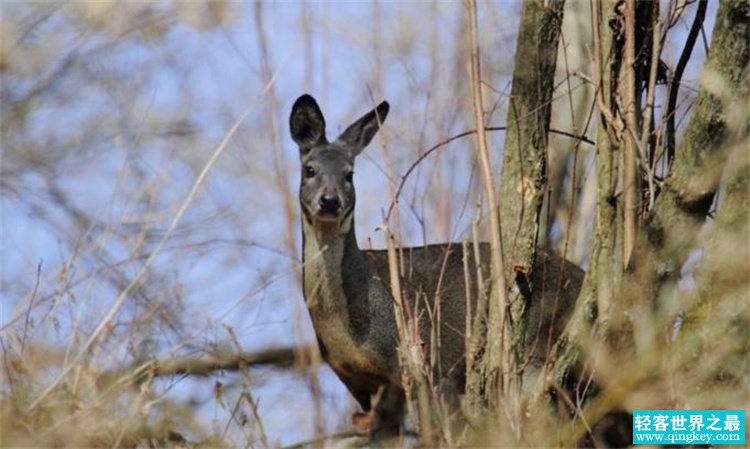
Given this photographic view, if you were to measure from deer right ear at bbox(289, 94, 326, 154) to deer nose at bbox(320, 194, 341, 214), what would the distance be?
0.57 metres

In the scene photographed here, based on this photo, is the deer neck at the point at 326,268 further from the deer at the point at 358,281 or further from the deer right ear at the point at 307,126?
the deer right ear at the point at 307,126

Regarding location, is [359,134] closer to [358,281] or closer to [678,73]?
[358,281]

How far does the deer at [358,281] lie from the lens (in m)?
8.17

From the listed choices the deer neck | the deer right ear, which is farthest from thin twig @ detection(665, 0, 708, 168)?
the deer right ear

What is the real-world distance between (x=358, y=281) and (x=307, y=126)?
91 cm

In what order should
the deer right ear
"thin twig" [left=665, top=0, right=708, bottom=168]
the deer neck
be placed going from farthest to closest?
the deer right ear, the deer neck, "thin twig" [left=665, top=0, right=708, bottom=168]

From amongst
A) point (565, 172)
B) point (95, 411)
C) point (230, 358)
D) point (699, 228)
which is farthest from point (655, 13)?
point (565, 172)

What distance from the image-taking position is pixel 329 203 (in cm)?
826

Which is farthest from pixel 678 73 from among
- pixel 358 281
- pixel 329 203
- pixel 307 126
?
pixel 307 126

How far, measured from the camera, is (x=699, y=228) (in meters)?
5.94

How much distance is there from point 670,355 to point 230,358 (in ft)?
5.56

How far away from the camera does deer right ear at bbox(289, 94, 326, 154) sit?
8656 mm

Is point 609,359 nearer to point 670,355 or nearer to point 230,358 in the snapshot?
point 670,355

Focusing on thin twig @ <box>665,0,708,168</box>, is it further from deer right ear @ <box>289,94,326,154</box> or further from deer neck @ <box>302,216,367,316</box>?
deer right ear @ <box>289,94,326,154</box>
